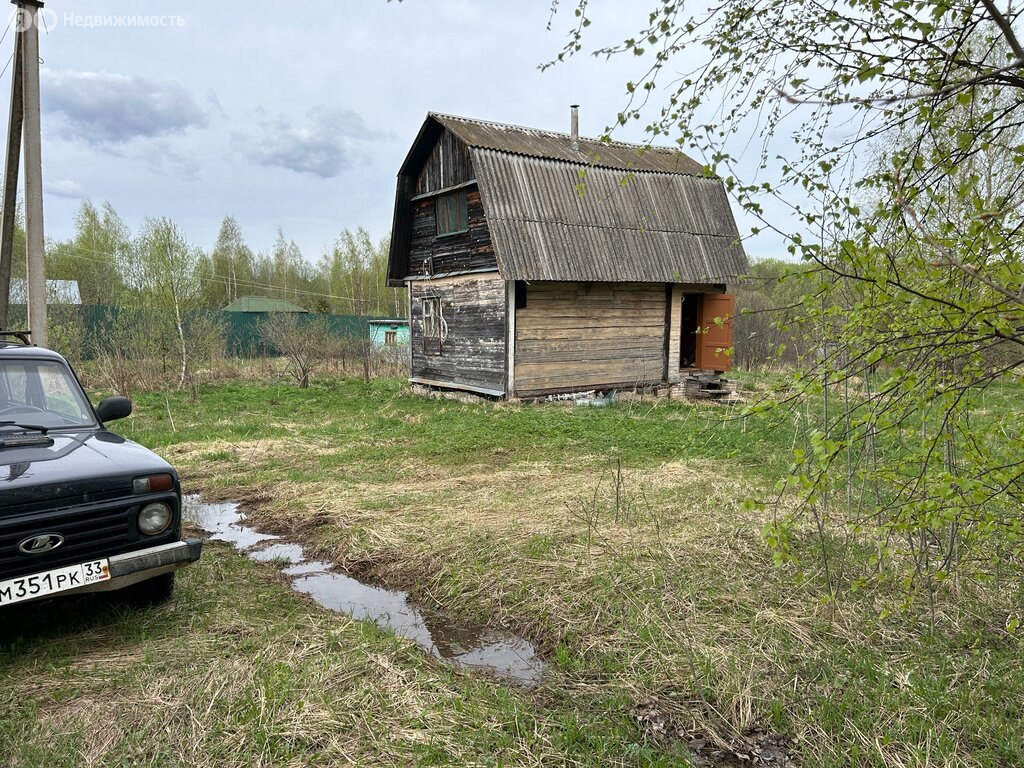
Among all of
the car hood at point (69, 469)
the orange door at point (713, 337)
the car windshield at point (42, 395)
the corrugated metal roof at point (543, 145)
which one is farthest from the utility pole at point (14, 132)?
the orange door at point (713, 337)

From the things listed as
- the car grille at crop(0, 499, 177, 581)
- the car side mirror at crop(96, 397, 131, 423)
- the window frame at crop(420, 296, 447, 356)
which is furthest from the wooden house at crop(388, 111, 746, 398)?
the car grille at crop(0, 499, 177, 581)

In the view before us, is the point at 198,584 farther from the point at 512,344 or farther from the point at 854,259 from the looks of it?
the point at 512,344

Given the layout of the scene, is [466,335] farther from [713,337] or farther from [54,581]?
[54,581]

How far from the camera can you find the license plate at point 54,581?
3.46m

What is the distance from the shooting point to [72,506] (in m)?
3.70

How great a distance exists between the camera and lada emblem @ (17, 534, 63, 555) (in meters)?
3.53

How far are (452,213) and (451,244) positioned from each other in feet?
2.42

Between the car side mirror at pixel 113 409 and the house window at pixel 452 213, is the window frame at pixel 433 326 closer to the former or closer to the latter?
the house window at pixel 452 213

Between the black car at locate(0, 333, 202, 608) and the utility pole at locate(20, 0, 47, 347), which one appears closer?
the black car at locate(0, 333, 202, 608)

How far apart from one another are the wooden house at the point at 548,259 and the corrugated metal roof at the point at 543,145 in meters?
0.05

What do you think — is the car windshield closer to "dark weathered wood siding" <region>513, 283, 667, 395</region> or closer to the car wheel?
the car wheel

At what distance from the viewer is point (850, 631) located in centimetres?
394

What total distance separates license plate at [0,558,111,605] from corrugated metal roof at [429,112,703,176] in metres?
11.8

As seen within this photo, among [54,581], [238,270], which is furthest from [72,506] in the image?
[238,270]
